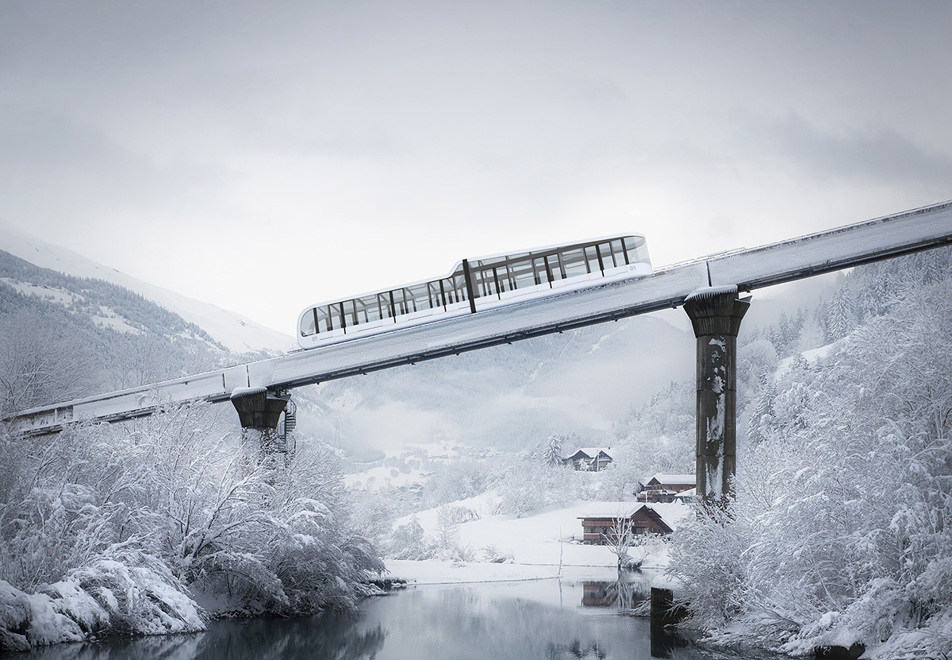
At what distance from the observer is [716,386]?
25.8m

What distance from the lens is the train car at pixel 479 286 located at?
28.7 meters

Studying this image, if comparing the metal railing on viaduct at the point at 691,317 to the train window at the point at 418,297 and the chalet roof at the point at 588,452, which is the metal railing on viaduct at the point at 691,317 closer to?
the train window at the point at 418,297

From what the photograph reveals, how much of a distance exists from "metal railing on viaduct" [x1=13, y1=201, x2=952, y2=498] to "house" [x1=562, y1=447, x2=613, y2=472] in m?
62.0

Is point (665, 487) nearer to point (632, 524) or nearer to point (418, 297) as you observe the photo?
point (632, 524)

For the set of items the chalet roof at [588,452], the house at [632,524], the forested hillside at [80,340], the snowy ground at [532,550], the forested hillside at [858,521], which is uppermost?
the forested hillside at [80,340]

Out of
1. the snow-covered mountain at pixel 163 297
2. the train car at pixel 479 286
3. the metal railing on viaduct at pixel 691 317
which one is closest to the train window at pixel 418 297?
the train car at pixel 479 286

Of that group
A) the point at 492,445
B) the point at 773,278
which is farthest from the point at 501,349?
the point at 773,278

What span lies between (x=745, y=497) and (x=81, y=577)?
18.7 m

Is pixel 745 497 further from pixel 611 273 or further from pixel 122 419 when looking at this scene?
pixel 122 419

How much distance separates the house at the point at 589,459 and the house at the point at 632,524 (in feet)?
91.8

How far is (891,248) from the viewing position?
83.1 feet

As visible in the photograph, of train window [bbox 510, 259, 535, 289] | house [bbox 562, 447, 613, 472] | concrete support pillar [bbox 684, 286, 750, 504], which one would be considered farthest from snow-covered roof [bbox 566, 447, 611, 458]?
concrete support pillar [bbox 684, 286, 750, 504]

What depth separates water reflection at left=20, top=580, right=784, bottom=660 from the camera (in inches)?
857

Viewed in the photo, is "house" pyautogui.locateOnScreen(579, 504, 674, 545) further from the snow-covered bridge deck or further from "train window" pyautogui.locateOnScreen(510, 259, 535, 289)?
"train window" pyautogui.locateOnScreen(510, 259, 535, 289)
